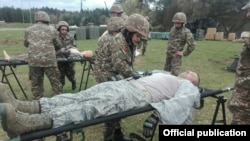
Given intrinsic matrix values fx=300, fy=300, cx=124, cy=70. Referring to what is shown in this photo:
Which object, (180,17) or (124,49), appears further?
(180,17)

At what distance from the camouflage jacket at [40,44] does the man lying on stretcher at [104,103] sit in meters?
2.08

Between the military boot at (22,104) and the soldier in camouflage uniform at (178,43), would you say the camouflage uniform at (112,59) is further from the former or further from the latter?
the soldier in camouflage uniform at (178,43)

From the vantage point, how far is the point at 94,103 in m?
2.89

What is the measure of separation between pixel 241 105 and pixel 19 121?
2.22 meters

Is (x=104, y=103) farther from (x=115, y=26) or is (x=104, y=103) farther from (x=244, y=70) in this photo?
(x=115, y=26)

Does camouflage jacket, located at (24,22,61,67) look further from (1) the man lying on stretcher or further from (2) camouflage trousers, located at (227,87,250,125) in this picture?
(2) camouflage trousers, located at (227,87,250,125)

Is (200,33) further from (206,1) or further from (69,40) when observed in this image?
(69,40)

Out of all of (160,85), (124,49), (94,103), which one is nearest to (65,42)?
(124,49)

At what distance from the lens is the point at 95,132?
4.28 metres

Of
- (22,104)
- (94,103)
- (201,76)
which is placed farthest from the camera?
(201,76)

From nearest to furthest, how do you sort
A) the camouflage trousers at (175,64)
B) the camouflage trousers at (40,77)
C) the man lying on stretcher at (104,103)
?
1. the man lying on stretcher at (104,103)
2. the camouflage trousers at (40,77)
3. the camouflage trousers at (175,64)

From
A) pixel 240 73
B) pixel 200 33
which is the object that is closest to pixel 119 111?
pixel 240 73

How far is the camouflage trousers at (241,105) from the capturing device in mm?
3145

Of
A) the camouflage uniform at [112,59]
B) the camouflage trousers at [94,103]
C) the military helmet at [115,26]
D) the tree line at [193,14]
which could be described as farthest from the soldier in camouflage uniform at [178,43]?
the tree line at [193,14]
